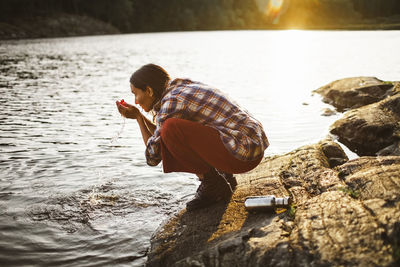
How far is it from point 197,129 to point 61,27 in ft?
267

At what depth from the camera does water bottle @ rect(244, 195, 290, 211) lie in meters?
4.04

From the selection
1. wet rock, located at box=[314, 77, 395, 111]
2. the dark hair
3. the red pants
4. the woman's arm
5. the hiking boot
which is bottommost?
the hiking boot

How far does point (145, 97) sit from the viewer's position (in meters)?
4.46

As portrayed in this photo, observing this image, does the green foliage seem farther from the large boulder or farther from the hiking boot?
the hiking boot

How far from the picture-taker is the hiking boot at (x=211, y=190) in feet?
15.0

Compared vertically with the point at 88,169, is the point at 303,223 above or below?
below

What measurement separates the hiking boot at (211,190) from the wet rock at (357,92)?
364 inches

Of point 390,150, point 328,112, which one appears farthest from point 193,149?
point 328,112

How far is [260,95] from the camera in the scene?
626 inches

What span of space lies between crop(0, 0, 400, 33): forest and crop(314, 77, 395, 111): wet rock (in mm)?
72709

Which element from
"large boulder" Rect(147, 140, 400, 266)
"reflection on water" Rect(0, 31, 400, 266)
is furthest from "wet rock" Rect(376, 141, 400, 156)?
"large boulder" Rect(147, 140, 400, 266)

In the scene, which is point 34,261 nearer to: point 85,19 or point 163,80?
point 163,80

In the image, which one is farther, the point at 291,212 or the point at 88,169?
the point at 88,169

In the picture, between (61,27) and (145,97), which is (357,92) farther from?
(61,27)
